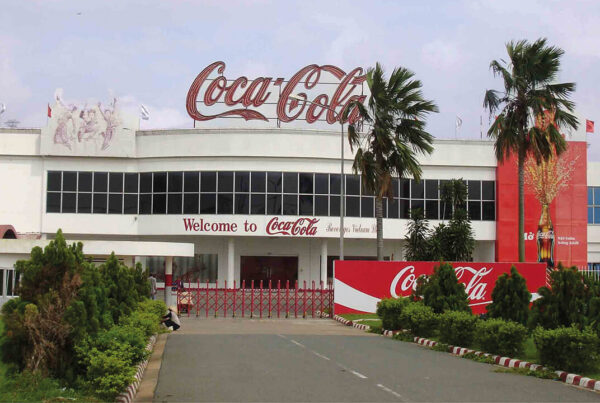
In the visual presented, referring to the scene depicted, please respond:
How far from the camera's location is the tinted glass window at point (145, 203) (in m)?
50.5

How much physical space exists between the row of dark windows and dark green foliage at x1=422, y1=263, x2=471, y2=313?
25.9 m

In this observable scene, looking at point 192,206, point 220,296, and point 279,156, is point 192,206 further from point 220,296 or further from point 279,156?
point 220,296

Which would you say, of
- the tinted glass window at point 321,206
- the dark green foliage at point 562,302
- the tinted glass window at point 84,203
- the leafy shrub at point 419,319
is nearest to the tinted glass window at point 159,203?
the tinted glass window at point 84,203

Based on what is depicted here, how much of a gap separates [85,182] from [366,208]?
61.5 ft

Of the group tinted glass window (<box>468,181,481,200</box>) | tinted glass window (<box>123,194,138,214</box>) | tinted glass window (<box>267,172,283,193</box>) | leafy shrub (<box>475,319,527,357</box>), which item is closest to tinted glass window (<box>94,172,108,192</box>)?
tinted glass window (<box>123,194,138,214</box>)

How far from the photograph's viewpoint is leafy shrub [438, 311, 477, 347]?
1953 centimetres

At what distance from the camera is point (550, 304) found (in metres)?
16.4

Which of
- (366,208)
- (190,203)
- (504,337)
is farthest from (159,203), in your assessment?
(504,337)

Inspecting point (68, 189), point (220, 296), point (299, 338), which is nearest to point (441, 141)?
point (220, 296)

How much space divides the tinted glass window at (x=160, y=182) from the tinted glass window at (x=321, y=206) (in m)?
10.0

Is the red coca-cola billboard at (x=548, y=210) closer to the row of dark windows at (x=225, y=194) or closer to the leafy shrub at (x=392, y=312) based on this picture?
the row of dark windows at (x=225, y=194)

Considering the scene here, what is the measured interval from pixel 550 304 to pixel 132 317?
30.6 feet

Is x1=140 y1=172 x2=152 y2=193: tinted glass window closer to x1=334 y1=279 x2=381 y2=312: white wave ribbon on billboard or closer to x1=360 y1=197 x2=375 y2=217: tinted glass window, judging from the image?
x1=360 y1=197 x2=375 y2=217: tinted glass window

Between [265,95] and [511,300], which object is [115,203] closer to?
[265,95]
